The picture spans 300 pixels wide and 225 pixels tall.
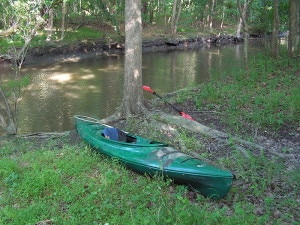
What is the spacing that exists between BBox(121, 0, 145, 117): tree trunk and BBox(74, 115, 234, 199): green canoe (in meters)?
2.00

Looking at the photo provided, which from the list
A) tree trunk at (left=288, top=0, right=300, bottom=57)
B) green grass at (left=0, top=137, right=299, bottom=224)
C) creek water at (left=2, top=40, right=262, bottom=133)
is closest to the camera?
green grass at (left=0, top=137, right=299, bottom=224)

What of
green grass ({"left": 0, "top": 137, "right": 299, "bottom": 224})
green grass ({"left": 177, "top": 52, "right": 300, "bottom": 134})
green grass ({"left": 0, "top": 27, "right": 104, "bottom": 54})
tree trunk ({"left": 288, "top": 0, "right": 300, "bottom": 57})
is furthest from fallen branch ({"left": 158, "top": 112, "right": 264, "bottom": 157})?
green grass ({"left": 0, "top": 27, "right": 104, "bottom": 54})

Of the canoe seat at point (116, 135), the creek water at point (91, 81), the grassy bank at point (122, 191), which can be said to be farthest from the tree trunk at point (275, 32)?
the canoe seat at point (116, 135)

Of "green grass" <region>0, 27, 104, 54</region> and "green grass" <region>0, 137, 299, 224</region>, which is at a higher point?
"green grass" <region>0, 27, 104, 54</region>

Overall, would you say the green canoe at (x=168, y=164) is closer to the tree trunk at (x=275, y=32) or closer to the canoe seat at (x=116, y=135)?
the canoe seat at (x=116, y=135)

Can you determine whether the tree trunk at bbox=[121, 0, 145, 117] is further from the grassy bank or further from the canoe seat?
the canoe seat

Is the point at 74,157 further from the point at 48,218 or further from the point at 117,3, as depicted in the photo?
the point at 117,3

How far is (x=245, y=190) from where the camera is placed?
18.0 ft

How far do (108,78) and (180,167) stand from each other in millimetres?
12284

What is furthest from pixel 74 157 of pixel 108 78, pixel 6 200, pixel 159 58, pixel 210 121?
pixel 159 58

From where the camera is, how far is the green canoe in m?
5.06

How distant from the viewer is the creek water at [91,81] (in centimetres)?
1151

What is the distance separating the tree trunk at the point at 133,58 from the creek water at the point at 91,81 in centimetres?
276

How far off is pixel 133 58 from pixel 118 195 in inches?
163
